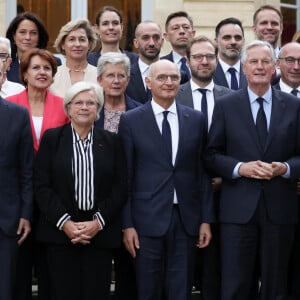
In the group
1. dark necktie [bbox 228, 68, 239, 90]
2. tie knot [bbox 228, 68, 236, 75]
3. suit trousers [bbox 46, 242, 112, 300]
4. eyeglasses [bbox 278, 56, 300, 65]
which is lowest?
suit trousers [bbox 46, 242, 112, 300]

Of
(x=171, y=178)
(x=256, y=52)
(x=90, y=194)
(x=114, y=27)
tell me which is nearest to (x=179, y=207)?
(x=171, y=178)

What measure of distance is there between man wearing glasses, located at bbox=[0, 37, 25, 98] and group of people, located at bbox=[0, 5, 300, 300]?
0.72 feet

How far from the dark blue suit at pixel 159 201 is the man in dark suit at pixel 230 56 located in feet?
4.46

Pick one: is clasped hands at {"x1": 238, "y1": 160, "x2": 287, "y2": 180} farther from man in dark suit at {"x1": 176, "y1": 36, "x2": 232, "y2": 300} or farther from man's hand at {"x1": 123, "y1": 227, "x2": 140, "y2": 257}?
man's hand at {"x1": 123, "y1": 227, "x2": 140, "y2": 257}

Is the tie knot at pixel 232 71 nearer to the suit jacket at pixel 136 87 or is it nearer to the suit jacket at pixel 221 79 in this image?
the suit jacket at pixel 221 79

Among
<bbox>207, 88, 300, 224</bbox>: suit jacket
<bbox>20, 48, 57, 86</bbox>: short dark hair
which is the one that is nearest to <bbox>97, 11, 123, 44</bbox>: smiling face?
<bbox>20, 48, 57, 86</bbox>: short dark hair

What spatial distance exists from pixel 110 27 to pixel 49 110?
1.75m

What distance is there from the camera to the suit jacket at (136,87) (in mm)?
8062

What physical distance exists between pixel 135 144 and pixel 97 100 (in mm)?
398

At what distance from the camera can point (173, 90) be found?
7.03m

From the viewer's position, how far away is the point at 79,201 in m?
6.75

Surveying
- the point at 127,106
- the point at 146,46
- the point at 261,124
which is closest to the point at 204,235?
the point at 261,124

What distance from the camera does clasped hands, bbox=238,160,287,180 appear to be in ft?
22.4

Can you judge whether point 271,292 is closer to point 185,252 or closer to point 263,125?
point 185,252
